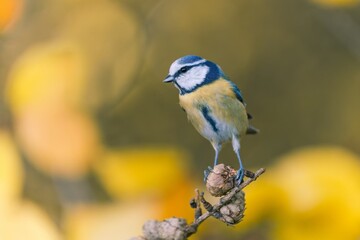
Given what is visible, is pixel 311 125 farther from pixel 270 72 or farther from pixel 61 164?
pixel 61 164

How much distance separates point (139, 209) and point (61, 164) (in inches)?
3.1

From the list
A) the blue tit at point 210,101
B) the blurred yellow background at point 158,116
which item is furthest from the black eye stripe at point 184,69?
the blurred yellow background at point 158,116

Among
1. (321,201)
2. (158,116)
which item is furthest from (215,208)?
(158,116)

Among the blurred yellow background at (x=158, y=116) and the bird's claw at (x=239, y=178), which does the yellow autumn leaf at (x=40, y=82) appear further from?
the bird's claw at (x=239, y=178)

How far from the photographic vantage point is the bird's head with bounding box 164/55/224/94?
14.2 inches

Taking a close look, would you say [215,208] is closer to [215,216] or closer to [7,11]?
[215,216]

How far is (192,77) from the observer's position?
14.7 inches

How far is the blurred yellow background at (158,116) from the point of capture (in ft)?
1.55

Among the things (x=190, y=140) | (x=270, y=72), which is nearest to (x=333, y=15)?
(x=270, y=72)

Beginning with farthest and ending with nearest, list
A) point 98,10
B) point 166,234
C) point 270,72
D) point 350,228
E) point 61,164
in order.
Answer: point 270,72
point 98,10
point 61,164
point 350,228
point 166,234

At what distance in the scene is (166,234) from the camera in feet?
0.98

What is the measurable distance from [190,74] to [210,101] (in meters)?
0.02

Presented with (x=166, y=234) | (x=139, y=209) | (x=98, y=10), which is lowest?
(x=166, y=234)

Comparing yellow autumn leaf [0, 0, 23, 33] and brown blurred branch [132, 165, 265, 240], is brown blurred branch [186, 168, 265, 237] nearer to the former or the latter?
brown blurred branch [132, 165, 265, 240]
